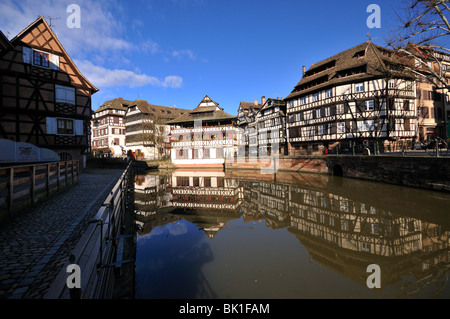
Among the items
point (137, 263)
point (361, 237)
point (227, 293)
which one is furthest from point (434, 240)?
point (137, 263)

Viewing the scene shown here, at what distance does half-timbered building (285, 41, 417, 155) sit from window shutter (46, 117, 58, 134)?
1219 inches

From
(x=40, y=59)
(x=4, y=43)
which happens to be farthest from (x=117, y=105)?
(x=4, y=43)

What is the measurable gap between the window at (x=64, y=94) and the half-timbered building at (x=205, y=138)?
1814 cm

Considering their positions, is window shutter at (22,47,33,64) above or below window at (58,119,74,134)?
above

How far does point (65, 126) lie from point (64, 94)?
3.10 metres

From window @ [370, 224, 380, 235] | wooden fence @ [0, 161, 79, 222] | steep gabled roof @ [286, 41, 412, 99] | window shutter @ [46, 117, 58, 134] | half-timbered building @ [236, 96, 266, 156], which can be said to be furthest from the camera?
half-timbered building @ [236, 96, 266, 156]

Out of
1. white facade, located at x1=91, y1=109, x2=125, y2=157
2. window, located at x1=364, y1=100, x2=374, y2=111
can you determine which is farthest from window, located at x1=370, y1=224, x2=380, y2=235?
white facade, located at x1=91, y1=109, x2=125, y2=157

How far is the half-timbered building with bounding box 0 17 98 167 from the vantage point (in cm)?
1698

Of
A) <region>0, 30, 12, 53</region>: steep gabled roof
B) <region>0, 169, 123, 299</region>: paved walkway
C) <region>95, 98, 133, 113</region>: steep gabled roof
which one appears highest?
<region>95, 98, 133, 113</region>: steep gabled roof

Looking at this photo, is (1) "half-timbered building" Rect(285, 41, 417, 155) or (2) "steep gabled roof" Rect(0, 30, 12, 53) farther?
(1) "half-timbered building" Rect(285, 41, 417, 155)

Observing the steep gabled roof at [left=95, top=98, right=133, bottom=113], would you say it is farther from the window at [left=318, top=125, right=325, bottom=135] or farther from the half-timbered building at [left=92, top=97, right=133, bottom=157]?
the window at [left=318, top=125, right=325, bottom=135]

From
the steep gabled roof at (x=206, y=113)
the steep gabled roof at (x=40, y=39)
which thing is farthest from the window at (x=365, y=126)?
the steep gabled roof at (x=40, y=39)

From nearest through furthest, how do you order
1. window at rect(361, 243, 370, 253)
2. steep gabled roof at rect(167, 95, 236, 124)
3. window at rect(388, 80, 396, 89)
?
window at rect(361, 243, 370, 253)
window at rect(388, 80, 396, 89)
steep gabled roof at rect(167, 95, 236, 124)
